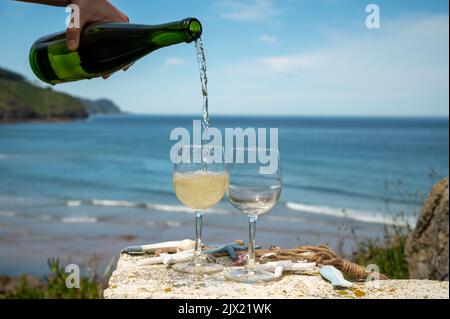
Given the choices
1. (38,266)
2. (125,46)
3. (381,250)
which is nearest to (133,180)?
(38,266)

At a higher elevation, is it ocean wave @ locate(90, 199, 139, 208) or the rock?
the rock

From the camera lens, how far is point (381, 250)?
721 centimetres

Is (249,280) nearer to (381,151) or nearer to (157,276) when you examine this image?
(157,276)

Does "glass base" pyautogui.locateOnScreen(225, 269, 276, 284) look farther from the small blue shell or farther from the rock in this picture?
the rock

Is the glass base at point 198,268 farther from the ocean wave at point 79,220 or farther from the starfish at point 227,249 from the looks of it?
the ocean wave at point 79,220

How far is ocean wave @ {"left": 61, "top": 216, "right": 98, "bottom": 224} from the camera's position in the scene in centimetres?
1445

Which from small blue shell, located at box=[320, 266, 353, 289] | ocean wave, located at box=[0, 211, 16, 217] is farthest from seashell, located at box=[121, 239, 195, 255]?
ocean wave, located at box=[0, 211, 16, 217]

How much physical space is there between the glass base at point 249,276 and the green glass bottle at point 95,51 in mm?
1020

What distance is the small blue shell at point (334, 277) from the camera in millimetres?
2314

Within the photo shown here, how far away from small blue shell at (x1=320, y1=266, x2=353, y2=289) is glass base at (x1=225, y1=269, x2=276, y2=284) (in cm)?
22

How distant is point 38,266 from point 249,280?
8.50 m

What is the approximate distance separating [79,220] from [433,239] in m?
10.9

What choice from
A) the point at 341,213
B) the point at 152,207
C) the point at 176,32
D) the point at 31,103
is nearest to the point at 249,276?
the point at 176,32

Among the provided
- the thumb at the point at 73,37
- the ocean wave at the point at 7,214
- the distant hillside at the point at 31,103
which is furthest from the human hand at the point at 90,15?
the distant hillside at the point at 31,103
